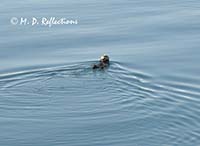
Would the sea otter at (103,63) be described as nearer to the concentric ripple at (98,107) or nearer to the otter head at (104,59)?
the otter head at (104,59)

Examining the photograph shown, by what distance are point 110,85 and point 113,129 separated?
244 centimetres

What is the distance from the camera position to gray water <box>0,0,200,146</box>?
1753cm

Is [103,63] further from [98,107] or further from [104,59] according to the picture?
[98,107]

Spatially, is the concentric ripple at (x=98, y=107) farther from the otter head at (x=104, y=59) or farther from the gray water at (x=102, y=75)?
the otter head at (x=104, y=59)

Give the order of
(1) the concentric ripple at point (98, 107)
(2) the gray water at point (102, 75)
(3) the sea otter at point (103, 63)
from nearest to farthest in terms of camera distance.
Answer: (1) the concentric ripple at point (98, 107), (2) the gray water at point (102, 75), (3) the sea otter at point (103, 63)

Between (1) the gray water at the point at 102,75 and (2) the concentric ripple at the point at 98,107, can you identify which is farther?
(1) the gray water at the point at 102,75

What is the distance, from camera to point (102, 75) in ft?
68.1

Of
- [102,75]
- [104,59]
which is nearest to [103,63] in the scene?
[104,59]

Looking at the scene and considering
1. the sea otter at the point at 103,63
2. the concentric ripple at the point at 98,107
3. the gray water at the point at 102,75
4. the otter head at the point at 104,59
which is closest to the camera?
the concentric ripple at the point at 98,107

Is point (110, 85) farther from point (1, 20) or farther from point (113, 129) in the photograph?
point (1, 20)

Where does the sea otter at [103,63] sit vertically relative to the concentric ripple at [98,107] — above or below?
above

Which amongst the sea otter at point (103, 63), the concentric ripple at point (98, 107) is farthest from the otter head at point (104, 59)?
the concentric ripple at point (98, 107)

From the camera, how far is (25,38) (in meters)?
24.7

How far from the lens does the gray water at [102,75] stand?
57.5 feet
